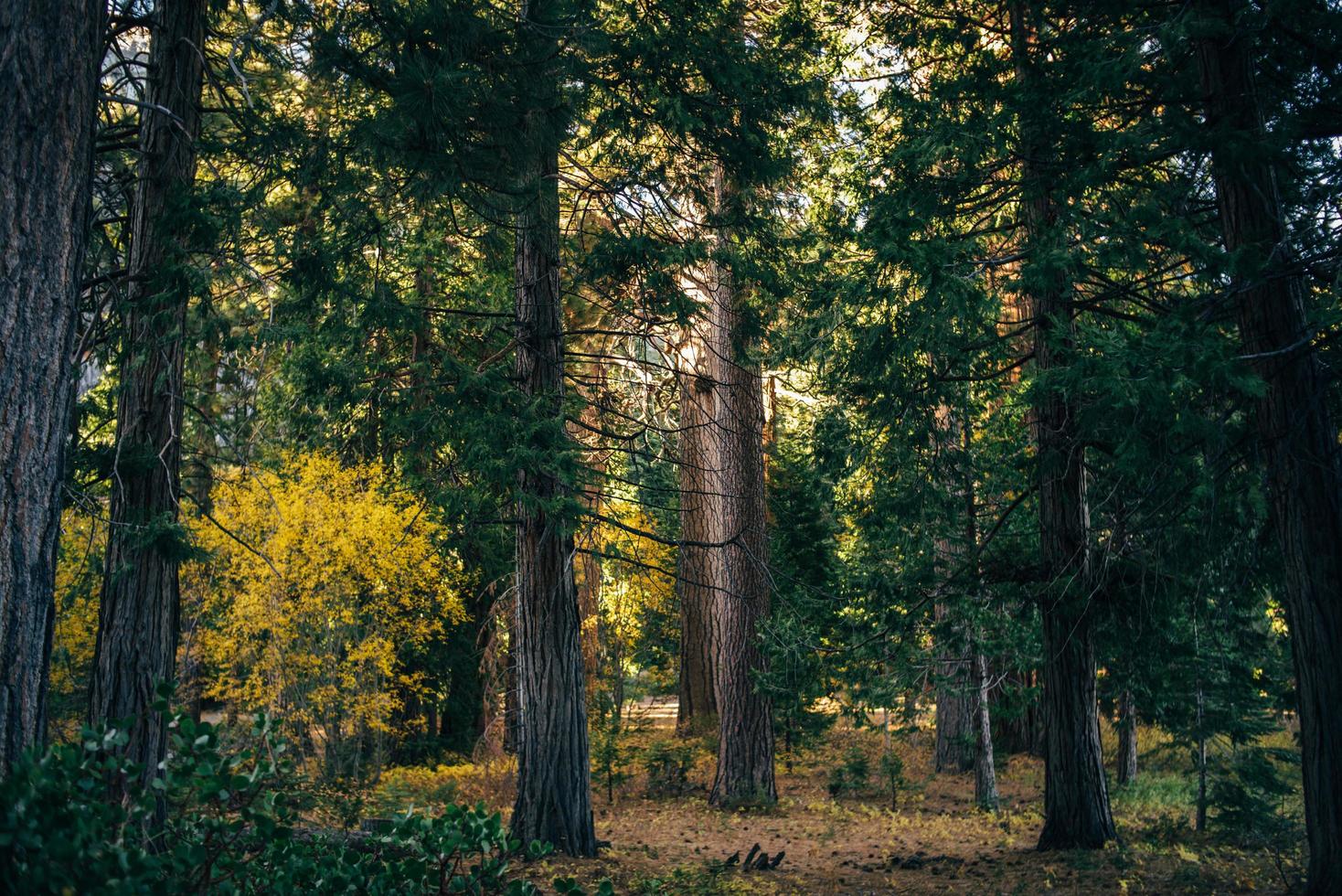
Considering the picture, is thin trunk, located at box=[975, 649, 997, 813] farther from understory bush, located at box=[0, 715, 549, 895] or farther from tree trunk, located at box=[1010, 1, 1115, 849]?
understory bush, located at box=[0, 715, 549, 895]

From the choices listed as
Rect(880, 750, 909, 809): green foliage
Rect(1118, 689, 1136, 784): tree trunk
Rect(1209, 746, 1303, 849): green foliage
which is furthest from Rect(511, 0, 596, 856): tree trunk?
Rect(1118, 689, 1136, 784): tree trunk

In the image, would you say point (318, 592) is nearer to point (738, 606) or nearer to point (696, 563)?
point (696, 563)

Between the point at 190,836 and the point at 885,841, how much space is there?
9594mm

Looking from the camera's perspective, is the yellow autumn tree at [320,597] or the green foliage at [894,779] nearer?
the yellow autumn tree at [320,597]

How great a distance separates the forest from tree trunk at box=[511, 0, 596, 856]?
0.04 m

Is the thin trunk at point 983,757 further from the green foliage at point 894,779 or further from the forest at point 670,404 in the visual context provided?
the green foliage at point 894,779

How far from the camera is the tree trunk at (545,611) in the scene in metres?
8.76

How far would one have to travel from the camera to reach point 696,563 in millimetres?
14422

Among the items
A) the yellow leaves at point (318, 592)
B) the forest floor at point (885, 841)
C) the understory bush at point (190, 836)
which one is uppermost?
the yellow leaves at point (318, 592)

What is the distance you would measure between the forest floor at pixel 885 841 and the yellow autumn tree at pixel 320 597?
4.82 ft

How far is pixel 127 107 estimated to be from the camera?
9508mm

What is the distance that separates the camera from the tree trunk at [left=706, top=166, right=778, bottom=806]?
12781 millimetres

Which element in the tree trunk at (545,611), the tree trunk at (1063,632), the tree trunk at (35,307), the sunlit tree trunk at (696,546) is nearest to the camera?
the tree trunk at (35,307)

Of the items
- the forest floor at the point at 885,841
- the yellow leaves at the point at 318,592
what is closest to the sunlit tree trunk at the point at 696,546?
the forest floor at the point at 885,841
